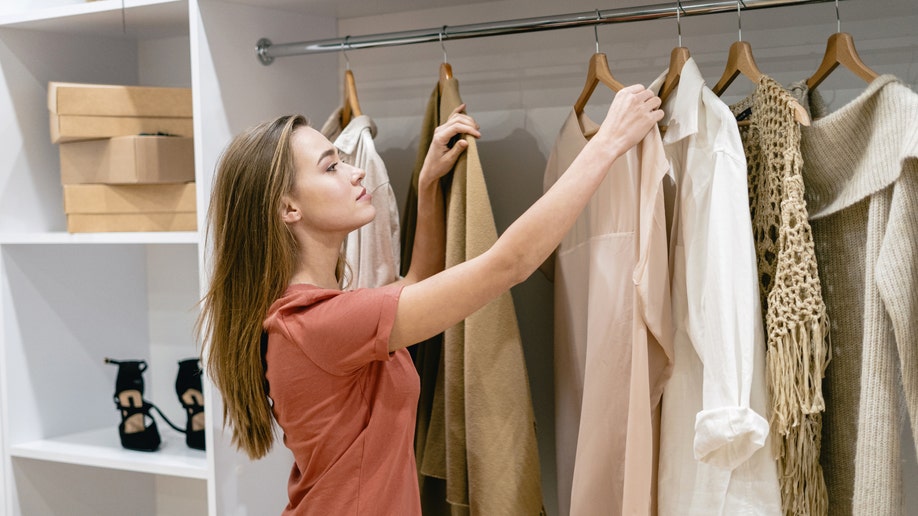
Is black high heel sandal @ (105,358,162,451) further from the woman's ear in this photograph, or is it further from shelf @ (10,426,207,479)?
the woman's ear

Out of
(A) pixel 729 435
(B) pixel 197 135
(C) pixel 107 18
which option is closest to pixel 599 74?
(A) pixel 729 435

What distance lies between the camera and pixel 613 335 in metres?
1.39

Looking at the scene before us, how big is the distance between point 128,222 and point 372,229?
58cm

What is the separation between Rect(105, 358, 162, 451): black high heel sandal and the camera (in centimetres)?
191

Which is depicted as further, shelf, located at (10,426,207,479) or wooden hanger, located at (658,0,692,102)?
shelf, located at (10,426,207,479)

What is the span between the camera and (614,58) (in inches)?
67.1

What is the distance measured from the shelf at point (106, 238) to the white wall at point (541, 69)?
425 mm

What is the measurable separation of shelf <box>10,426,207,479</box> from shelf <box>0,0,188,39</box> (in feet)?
3.05

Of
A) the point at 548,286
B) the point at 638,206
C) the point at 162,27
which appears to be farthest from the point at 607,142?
the point at 162,27

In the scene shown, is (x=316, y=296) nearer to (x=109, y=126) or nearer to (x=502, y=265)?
(x=502, y=265)

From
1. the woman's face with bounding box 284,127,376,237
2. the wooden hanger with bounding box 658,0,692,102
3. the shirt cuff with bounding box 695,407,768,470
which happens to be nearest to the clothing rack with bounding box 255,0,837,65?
the wooden hanger with bounding box 658,0,692,102

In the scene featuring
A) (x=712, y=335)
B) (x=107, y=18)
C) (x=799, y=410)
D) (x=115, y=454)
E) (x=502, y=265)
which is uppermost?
(x=107, y=18)

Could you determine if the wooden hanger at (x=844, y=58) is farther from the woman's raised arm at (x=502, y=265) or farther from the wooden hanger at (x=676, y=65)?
the woman's raised arm at (x=502, y=265)

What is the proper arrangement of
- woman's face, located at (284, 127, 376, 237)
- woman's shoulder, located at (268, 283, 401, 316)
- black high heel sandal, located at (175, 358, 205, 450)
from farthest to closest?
black high heel sandal, located at (175, 358, 205, 450) < woman's face, located at (284, 127, 376, 237) < woman's shoulder, located at (268, 283, 401, 316)
